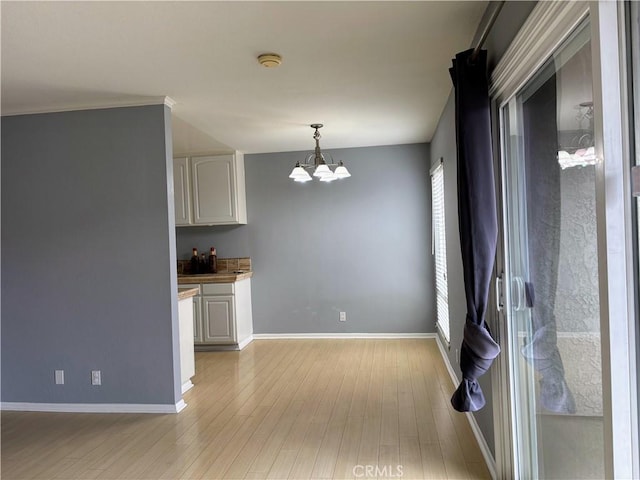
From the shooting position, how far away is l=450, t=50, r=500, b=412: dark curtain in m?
2.06

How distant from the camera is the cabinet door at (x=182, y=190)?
221 inches

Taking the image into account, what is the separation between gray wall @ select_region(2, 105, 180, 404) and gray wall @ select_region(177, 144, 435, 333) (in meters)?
2.36

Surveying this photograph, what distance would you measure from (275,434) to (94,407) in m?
1.60

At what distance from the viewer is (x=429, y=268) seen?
18.2ft

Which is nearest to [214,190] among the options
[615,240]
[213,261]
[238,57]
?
[213,261]

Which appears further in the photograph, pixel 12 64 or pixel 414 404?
pixel 414 404

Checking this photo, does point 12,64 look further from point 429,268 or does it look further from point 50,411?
point 429,268

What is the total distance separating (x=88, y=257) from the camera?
3564 millimetres

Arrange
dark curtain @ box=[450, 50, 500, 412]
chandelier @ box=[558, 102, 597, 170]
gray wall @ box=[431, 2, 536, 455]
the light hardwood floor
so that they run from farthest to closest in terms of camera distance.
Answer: the light hardwood floor
dark curtain @ box=[450, 50, 500, 412]
gray wall @ box=[431, 2, 536, 455]
chandelier @ box=[558, 102, 597, 170]

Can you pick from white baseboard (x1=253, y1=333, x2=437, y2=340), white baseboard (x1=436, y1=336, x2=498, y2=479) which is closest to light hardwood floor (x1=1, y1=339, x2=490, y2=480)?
white baseboard (x1=436, y1=336, x2=498, y2=479)

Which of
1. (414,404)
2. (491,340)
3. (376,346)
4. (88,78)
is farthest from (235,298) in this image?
(491,340)

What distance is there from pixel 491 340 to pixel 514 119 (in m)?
1.04

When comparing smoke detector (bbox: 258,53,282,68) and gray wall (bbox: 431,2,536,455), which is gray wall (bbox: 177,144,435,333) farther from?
smoke detector (bbox: 258,53,282,68)

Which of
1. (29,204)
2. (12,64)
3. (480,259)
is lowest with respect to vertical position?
(480,259)
